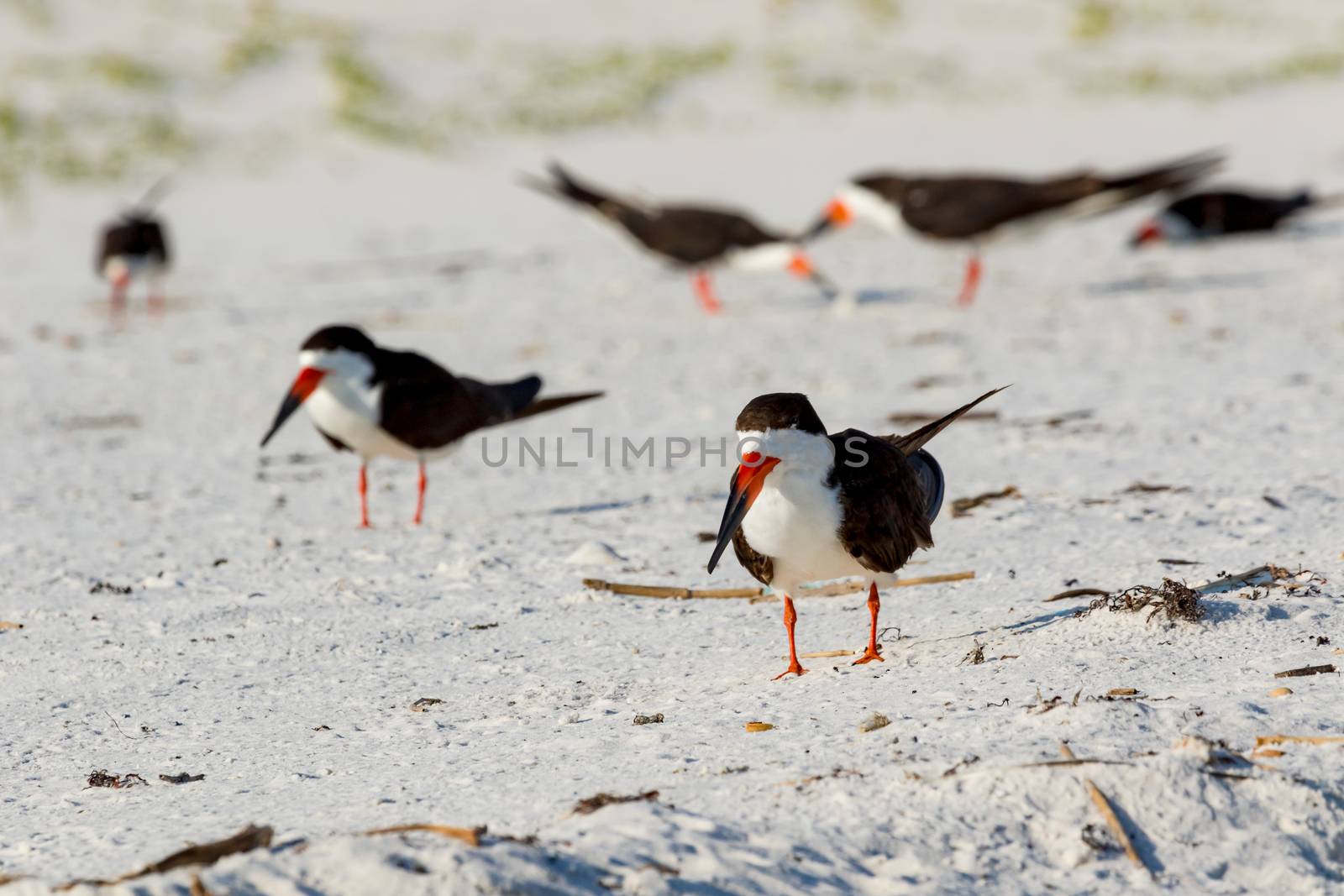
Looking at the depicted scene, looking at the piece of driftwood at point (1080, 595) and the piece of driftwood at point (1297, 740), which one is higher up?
the piece of driftwood at point (1080, 595)

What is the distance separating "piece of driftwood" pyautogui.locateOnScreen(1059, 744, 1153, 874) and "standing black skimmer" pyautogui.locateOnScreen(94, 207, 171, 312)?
35.0 ft

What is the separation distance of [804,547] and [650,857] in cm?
137

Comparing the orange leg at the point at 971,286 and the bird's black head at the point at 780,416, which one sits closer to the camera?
the bird's black head at the point at 780,416

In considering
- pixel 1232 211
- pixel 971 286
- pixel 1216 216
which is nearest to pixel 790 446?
pixel 971 286

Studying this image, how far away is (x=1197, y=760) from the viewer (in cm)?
363

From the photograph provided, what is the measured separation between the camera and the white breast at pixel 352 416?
6973 mm

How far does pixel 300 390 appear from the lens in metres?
7.07

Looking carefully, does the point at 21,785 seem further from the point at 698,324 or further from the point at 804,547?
the point at 698,324

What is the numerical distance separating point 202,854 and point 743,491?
1.82 metres

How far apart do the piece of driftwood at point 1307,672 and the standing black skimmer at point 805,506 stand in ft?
3.46

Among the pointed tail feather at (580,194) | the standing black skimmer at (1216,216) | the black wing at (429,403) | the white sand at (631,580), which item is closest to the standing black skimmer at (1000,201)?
the white sand at (631,580)

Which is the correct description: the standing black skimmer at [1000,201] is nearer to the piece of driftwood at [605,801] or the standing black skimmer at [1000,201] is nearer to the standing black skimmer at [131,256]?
the standing black skimmer at [131,256]

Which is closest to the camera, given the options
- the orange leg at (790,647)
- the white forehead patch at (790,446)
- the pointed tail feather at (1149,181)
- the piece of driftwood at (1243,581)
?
→ the white forehead patch at (790,446)

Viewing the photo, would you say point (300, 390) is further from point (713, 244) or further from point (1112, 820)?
point (713, 244)
